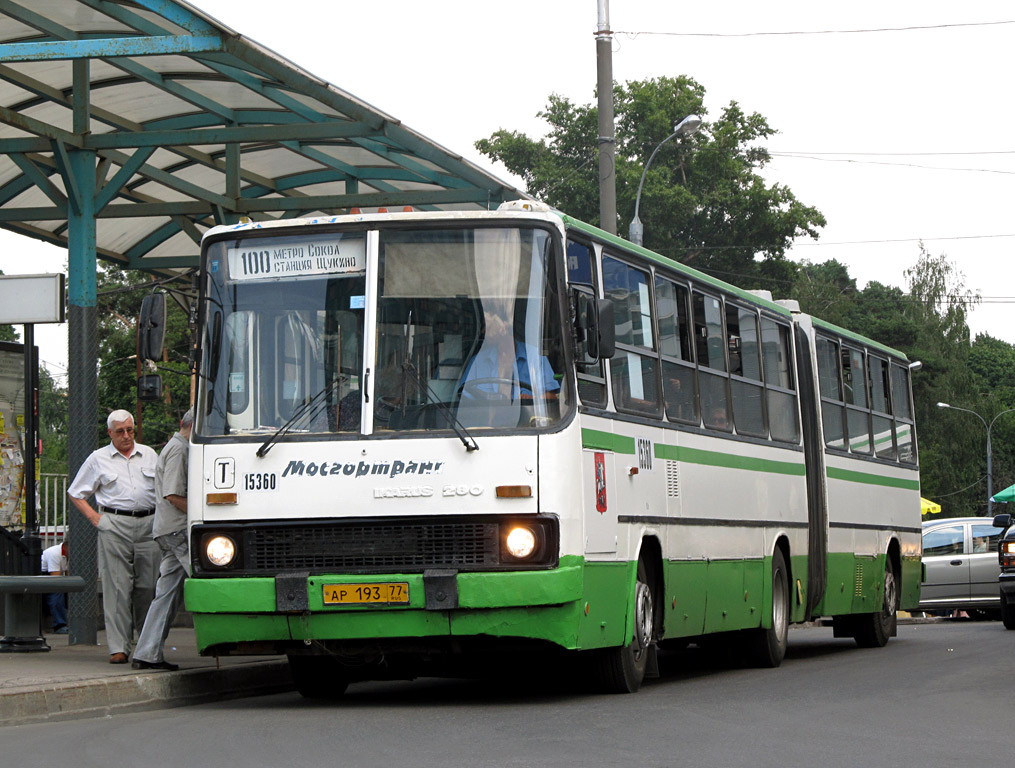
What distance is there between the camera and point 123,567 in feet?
43.0

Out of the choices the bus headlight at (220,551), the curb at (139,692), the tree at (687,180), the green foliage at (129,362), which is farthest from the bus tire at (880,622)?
the tree at (687,180)

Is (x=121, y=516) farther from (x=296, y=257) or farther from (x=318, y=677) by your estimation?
(x=296, y=257)

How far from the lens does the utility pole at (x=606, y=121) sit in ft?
65.2

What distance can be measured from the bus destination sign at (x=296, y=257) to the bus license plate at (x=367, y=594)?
79.3 inches

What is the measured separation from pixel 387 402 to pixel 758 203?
55.1 m

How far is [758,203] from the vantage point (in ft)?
212

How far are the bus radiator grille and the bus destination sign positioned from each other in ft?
5.45

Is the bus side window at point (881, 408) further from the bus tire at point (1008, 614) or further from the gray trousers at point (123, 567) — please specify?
the gray trousers at point (123, 567)

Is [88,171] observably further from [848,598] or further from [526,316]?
[848,598]

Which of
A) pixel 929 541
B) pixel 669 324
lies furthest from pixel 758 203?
pixel 669 324

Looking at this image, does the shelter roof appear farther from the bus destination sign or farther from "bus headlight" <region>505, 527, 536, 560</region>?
"bus headlight" <region>505, 527, 536, 560</region>

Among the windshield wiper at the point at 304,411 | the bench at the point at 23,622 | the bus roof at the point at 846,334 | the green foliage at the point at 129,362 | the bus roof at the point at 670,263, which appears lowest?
the bench at the point at 23,622

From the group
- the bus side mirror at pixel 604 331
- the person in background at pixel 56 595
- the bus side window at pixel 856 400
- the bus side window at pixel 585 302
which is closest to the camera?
the bus side mirror at pixel 604 331

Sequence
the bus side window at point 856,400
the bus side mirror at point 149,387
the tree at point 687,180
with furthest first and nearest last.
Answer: the tree at point 687,180 < the bus side window at point 856,400 < the bus side mirror at point 149,387
